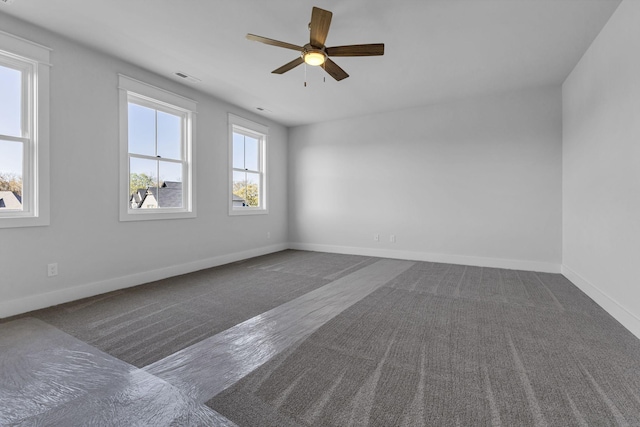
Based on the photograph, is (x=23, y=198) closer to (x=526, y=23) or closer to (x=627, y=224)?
(x=526, y=23)

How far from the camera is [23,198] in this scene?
2875 millimetres

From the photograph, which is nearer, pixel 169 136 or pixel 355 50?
pixel 355 50

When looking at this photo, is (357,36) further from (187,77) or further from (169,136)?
(169,136)

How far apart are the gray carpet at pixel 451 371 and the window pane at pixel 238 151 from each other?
3699 millimetres

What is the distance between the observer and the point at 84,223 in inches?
128

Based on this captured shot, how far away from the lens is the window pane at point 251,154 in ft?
18.8

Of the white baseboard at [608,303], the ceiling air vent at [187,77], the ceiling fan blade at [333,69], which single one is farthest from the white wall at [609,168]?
the ceiling air vent at [187,77]

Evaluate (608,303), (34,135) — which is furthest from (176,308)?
(608,303)

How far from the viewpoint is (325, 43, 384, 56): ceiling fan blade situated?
8.50 feet

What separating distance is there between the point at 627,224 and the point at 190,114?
17.2ft

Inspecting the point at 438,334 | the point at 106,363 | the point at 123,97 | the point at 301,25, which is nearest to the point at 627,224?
the point at 438,334

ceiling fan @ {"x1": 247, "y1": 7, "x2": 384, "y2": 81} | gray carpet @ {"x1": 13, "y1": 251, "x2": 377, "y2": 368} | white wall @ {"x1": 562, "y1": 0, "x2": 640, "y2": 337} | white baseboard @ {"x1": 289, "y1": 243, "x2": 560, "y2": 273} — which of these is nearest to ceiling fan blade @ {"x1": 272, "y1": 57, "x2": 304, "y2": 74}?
ceiling fan @ {"x1": 247, "y1": 7, "x2": 384, "y2": 81}

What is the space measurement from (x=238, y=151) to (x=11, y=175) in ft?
10.4

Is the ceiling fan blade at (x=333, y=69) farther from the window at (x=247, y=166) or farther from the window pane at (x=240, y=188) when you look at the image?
the window pane at (x=240, y=188)
